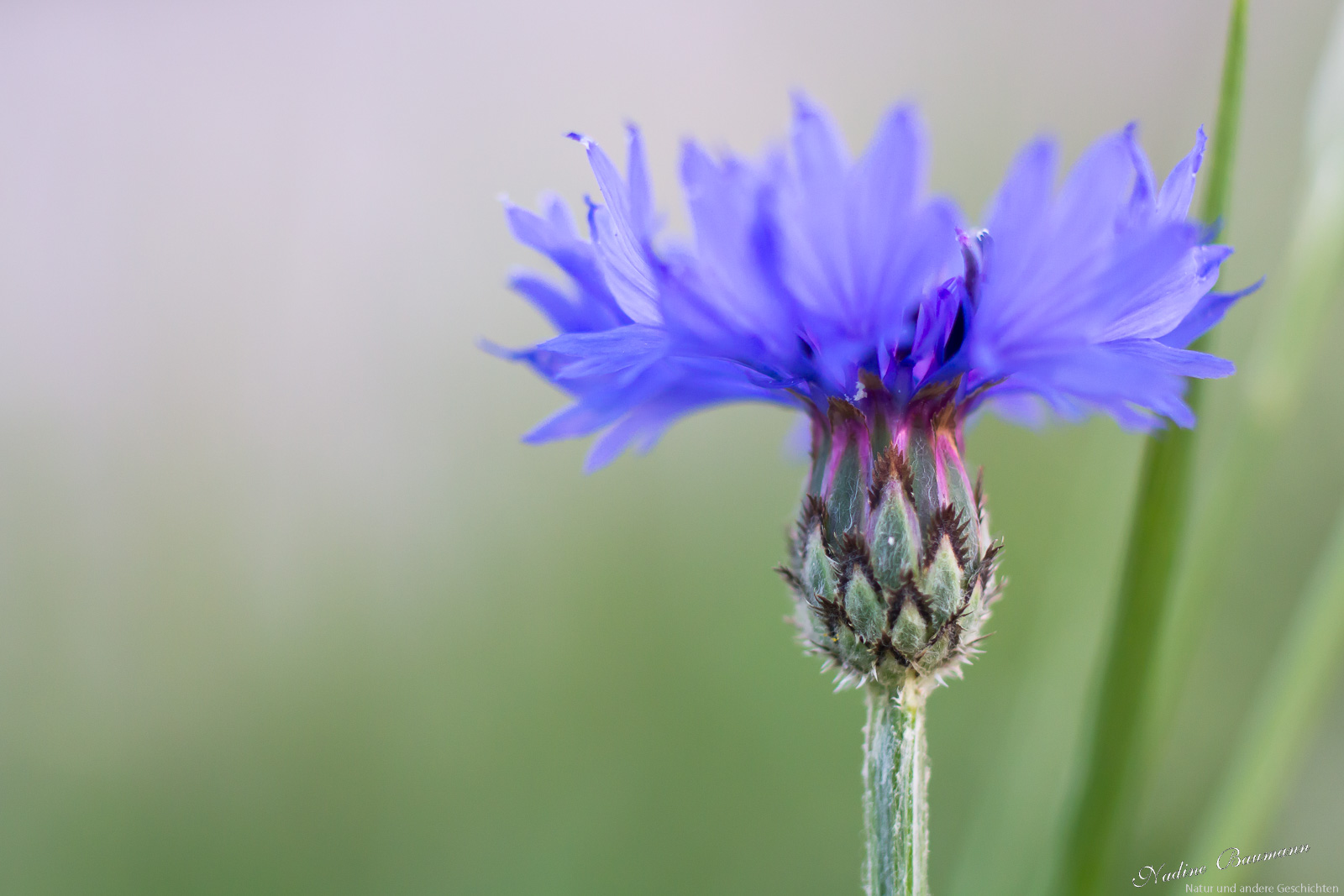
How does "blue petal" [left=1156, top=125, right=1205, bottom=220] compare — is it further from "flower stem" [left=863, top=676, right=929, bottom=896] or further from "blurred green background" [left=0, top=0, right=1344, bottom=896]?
"blurred green background" [left=0, top=0, right=1344, bottom=896]

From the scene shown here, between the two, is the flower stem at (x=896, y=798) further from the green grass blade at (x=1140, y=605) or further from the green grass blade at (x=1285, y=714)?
the green grass blade at (x=1285, y=714)

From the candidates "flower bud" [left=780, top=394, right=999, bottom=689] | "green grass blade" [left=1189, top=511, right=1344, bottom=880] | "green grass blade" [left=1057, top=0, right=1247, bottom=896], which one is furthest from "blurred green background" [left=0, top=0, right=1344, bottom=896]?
"flower bud" [left=780, top=394, right=999, bottom=689]

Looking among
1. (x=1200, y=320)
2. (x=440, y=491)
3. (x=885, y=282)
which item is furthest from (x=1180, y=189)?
(x=440, y=491)

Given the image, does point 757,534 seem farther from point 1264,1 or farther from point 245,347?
point 1264,1

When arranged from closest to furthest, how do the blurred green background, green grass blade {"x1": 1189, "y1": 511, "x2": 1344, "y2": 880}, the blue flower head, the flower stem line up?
the blue flower head → the flower stem → green grass blade {"x1": 1189, "y1": 511, "x2": 1344, "y2": 880} → the blurred green background

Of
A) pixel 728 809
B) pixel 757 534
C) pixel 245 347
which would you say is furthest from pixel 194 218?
pixel 728 809

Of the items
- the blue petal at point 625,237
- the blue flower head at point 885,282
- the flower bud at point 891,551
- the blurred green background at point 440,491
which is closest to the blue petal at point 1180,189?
the blue flower head at point 885,282
